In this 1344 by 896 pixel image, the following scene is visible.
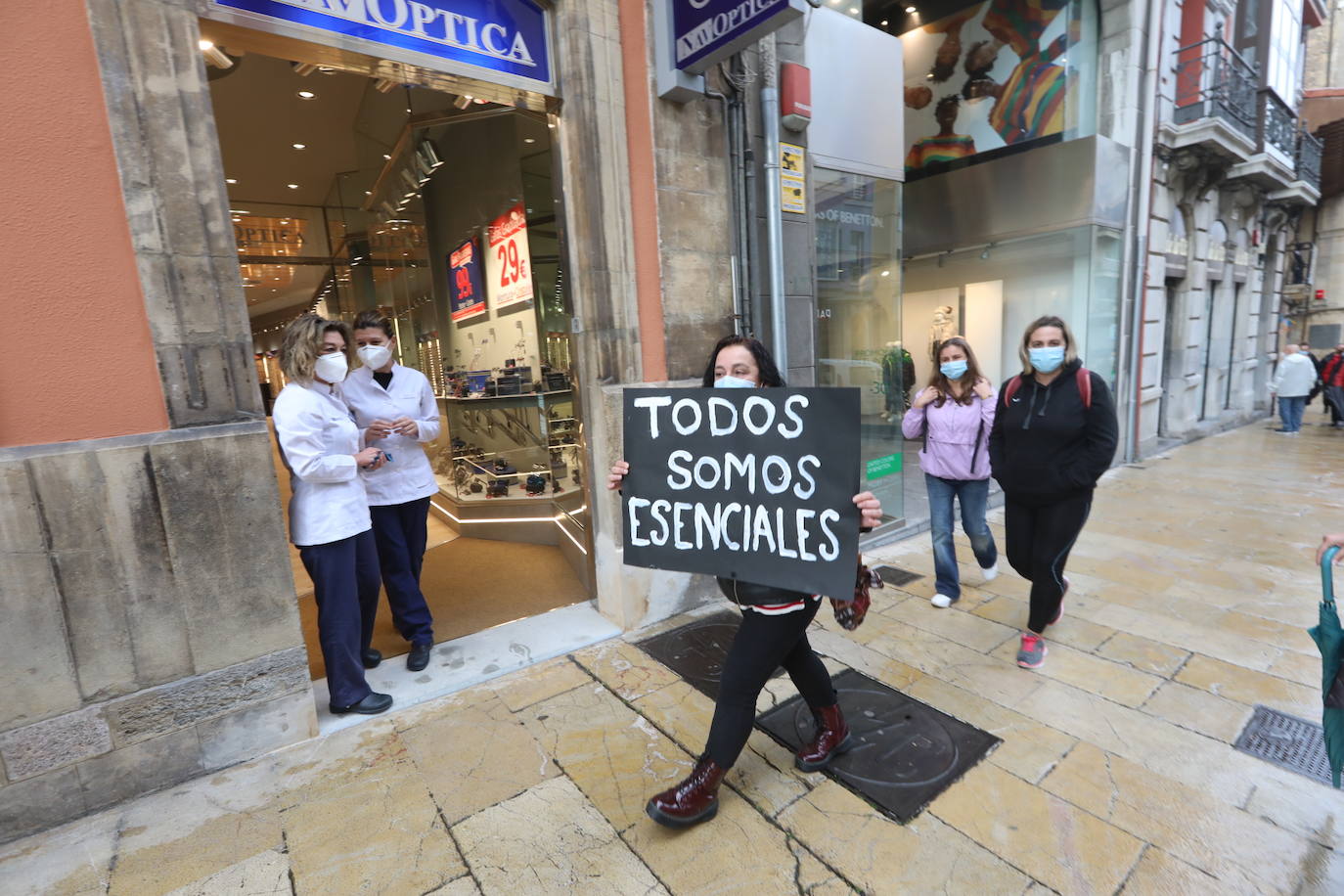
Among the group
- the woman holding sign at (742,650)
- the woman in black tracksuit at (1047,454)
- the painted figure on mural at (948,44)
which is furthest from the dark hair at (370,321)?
the painted figure on mural at (948,44)

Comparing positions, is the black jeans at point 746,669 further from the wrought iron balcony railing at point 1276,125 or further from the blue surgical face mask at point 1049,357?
the wrought iron balcony railing at point 1276,125

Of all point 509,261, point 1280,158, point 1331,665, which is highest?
point 1280,158

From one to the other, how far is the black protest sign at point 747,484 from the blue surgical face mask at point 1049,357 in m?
1.72

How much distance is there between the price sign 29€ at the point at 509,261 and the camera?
607cm

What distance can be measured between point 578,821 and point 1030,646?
2.50 meters

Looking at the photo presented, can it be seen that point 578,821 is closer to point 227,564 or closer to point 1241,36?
point 227,564

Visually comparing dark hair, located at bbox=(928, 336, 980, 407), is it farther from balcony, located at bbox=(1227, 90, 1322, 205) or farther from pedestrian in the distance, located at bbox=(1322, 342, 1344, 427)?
pedestrian in the distance, located at bbox=(1322, 342, 1344, 427)

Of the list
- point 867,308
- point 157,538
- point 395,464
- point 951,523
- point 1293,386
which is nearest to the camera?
point 157,538

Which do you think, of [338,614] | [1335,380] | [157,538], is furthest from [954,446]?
[1335,380]

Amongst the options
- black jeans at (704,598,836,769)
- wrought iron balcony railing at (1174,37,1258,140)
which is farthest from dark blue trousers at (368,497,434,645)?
wrought iron balcony railing at (1174,37,1258,140)

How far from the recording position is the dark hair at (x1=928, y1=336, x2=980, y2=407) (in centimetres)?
393

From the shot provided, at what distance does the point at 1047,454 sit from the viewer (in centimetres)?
312

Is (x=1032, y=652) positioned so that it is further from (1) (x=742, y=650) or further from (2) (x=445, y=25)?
(2) (x=445, y=25)

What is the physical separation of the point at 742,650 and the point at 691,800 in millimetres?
587
